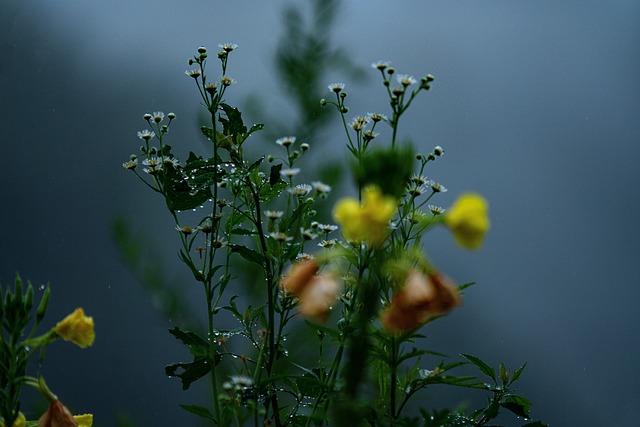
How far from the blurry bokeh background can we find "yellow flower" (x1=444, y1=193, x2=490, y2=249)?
3.96 feet

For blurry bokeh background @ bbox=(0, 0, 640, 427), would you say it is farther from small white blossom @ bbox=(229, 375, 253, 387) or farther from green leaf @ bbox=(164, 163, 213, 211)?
small white blossom @ bbox=(229, 375, 253, 387)

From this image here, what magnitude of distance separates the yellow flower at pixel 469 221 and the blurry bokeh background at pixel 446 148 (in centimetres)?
121

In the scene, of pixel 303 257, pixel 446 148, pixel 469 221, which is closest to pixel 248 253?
pixel 303 257

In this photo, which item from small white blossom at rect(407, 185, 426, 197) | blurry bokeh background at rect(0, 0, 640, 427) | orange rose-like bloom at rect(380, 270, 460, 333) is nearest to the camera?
orange rose-like bloom at rect(380, 270, 460, 333)

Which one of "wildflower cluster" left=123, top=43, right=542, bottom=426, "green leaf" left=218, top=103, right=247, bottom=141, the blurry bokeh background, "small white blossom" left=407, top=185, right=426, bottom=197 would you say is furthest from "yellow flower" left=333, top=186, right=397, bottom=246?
the blurry bokeh background

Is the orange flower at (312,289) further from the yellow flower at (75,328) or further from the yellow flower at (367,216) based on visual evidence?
the yellow flower at (75,328)

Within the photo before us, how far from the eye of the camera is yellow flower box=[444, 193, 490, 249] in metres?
0.58

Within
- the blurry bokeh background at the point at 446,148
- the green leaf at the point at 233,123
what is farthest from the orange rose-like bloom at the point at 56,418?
the blurry bokeh background at the point at 446,148

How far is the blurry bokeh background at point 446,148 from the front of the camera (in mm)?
1789

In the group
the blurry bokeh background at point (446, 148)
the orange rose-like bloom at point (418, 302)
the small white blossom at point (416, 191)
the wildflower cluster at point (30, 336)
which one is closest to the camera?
the orange rose-like bloom at point (418, 302)

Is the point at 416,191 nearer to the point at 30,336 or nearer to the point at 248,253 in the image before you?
the point at 248,253

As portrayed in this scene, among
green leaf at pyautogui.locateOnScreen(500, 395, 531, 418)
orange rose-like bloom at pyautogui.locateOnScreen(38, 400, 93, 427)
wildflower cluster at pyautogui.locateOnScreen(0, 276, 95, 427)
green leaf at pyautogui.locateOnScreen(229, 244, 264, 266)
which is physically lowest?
orange rose-like bloom at pyautogui.locateOnScreen(38, 400, 93, 427)

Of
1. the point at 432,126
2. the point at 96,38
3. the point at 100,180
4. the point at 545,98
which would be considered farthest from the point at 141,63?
the point at 545,98

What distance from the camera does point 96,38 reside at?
188cm
